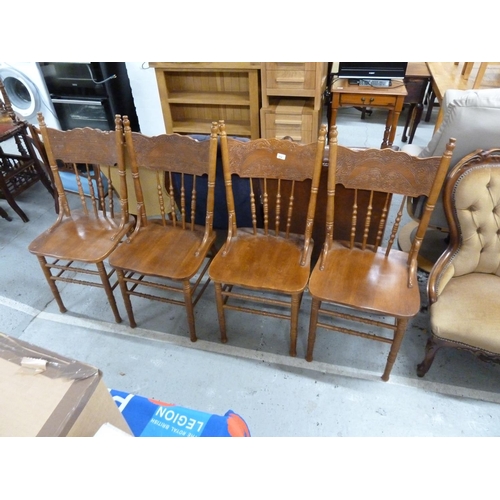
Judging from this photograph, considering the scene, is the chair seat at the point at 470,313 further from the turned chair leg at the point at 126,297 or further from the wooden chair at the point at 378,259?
the turned chair leg at the point at 126,297

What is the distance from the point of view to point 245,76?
8.51 ft

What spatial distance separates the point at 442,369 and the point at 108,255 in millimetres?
1658

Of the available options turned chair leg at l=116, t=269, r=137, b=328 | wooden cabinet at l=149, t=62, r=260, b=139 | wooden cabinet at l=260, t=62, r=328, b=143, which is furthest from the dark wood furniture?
turned chair leg at l=116, t=269, r=137, b=328

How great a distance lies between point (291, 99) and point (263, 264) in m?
1.57

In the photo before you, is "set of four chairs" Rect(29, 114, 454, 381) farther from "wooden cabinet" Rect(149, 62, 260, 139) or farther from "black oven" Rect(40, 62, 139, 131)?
"black oven" Rect(40, 62, 139, 131)

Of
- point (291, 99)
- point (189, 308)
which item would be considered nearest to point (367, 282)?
point (189, 308)

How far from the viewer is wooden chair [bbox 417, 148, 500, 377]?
1.34 m

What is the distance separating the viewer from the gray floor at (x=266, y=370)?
147cm

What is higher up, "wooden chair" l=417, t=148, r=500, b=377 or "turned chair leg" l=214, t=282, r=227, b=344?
"wooden chair" l=417, t=148, r=500, b=377

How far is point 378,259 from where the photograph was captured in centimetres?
154

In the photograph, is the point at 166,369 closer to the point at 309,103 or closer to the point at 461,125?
the point at 461,125

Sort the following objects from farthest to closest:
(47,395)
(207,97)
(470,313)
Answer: (207,97), (470,313), (47,395)

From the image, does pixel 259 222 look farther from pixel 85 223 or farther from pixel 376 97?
pixel 376 97

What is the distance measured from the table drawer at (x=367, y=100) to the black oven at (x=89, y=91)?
1866 millimetres
